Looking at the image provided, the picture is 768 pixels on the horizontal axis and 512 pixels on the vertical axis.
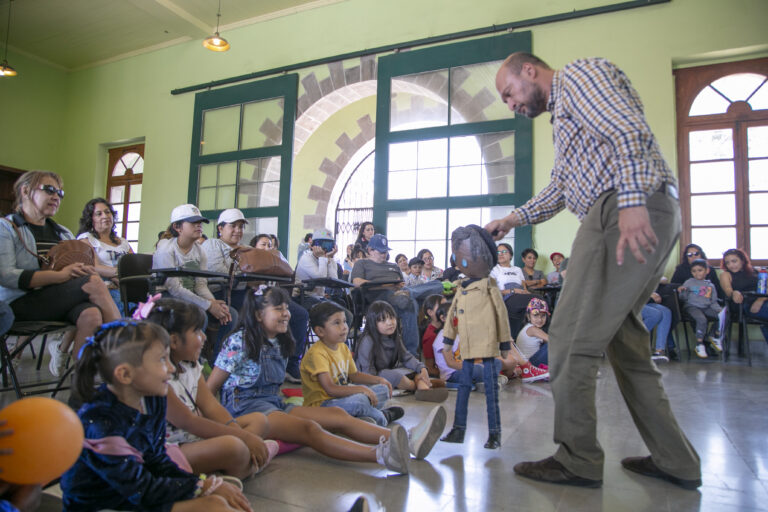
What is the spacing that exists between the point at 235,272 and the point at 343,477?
6.32 ft

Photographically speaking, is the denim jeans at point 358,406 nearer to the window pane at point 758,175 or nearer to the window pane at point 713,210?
the window pane at point 713,210

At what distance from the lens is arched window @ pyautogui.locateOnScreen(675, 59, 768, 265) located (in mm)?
5352

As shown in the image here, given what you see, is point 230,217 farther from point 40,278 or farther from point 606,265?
point 606,265

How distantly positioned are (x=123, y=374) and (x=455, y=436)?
1.37 meters

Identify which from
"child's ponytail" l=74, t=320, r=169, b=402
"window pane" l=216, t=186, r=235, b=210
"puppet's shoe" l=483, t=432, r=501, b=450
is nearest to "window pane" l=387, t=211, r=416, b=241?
"window pane" l=216, t=186, r=235, b=210

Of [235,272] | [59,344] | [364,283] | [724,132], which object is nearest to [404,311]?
[364,283]

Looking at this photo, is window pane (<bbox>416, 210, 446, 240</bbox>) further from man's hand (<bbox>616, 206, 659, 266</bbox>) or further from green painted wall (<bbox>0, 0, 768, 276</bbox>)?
man's hand (<bbox>616, 206, 659, 266</bbox>)

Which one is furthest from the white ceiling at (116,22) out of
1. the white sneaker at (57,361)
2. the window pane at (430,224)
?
the white sneaker at (57,361)

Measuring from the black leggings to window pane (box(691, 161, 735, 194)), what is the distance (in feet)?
18.4

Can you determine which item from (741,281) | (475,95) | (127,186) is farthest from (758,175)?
(127,186)

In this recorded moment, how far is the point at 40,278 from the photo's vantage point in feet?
8.08

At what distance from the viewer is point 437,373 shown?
13.2 ft

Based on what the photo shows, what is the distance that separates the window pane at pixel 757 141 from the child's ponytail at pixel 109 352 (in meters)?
6.05

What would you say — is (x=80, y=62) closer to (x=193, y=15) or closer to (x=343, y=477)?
(x=193, y=15)
